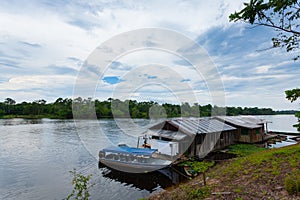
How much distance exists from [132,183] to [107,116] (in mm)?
63726

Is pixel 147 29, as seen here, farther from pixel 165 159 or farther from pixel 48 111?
pixel 48 111

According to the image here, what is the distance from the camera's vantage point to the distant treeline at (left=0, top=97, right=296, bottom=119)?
5744 centimetres

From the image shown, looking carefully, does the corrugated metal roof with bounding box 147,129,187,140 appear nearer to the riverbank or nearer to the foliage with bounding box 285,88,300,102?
the riverbank

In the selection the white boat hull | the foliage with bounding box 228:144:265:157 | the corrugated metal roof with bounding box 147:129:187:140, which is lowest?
the white boat hull

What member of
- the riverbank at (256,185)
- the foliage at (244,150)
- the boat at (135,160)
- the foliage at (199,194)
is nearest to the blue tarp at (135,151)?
the boat at (135,160)

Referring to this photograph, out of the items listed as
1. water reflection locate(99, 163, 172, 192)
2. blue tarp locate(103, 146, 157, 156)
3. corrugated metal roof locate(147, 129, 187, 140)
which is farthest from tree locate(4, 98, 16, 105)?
corrugated metal roof locate(147, 129, 187, 140)

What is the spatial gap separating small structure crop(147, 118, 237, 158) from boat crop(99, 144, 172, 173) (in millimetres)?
1790

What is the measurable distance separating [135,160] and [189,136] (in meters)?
5.14

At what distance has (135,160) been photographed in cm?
1525

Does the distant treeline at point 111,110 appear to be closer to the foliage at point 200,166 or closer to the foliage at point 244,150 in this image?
the foliage at point 244,150

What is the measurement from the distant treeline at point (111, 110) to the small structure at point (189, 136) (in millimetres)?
32522

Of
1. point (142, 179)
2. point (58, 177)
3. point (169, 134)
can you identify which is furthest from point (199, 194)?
point (58, 177)

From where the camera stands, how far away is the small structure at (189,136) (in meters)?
16.5

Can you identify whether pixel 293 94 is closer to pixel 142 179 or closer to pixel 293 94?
pixel 293 94
